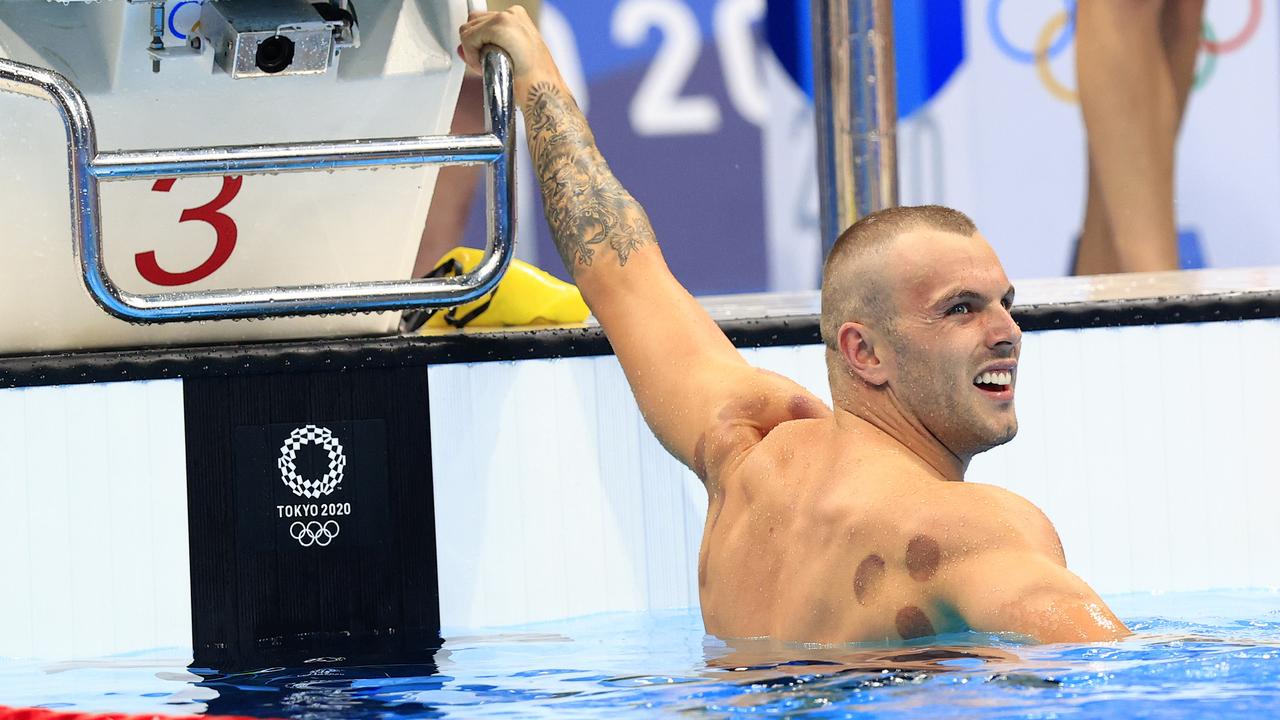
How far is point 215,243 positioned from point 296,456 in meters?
0.36

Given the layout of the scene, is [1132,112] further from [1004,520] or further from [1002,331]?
[1004,520]

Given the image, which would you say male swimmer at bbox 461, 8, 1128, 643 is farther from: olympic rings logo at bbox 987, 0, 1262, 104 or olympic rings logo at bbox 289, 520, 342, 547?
olympic rings logo at bbox 987, 0, 1262, 104

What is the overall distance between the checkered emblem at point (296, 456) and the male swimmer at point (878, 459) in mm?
503

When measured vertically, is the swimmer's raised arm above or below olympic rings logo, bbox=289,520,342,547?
above

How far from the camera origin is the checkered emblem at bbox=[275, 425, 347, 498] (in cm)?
259

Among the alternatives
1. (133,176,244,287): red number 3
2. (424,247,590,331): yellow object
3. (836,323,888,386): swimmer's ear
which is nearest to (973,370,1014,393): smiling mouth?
(836,323,888,386): swimmer's ear

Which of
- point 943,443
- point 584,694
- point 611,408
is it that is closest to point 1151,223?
point 611,408

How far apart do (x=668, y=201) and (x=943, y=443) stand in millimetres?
2893

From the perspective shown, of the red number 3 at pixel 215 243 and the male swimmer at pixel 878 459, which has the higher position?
the red number 3 at pixel 215 243

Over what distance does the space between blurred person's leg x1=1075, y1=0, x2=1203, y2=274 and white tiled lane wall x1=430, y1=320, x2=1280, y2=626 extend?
1.14 m

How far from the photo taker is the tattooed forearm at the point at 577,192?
2.49m

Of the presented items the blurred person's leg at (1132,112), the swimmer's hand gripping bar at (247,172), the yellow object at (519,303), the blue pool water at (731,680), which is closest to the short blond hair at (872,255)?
the blue pool water at (731,680)

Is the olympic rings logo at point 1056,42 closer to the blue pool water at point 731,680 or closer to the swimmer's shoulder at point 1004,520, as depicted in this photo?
the blue pool water at point 731,680

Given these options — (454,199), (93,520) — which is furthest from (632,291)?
(454,199)
